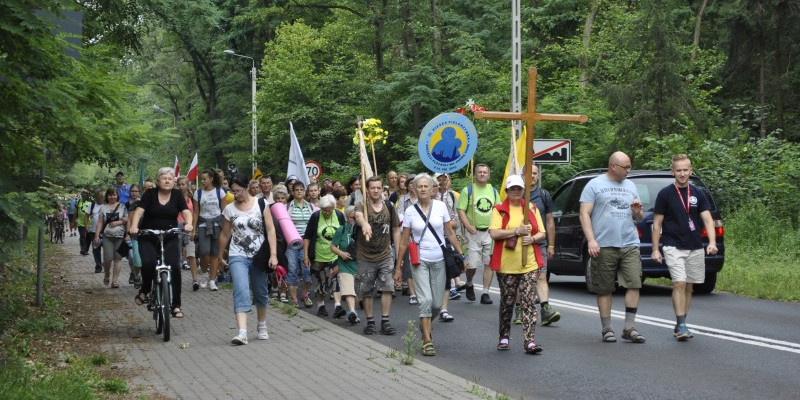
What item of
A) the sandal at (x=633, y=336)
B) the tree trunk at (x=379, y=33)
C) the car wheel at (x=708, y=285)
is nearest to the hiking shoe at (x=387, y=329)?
the sandal at (x=633, y=336)

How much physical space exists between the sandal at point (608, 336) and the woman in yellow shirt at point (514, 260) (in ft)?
3.15

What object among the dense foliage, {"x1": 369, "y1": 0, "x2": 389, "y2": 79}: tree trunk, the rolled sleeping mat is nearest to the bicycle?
the dense foliage

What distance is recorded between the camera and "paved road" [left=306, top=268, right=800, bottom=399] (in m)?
8.32

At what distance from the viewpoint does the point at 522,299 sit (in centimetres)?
1030

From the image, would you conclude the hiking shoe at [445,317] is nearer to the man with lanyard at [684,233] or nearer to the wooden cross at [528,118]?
the wooden cross at [528,118]

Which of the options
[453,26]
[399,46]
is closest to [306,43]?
[399,46]

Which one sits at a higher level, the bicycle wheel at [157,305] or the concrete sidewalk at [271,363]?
the bicycle wheel at [157,305]

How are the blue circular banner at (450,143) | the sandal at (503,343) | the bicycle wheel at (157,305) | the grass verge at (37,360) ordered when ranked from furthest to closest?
the blue circular banner at (450,143), the bicycle wheel at (157,305), the sandal at (503,343), the grass verge at (37,360)

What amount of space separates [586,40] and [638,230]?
26.5 metres

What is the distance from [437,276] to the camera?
1078 cm

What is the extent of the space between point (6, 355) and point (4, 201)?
158 cm

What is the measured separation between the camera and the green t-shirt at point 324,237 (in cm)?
1426

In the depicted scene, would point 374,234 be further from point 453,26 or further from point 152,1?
point 453,26

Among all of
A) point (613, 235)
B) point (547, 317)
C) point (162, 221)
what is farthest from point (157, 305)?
point (613, 235)
